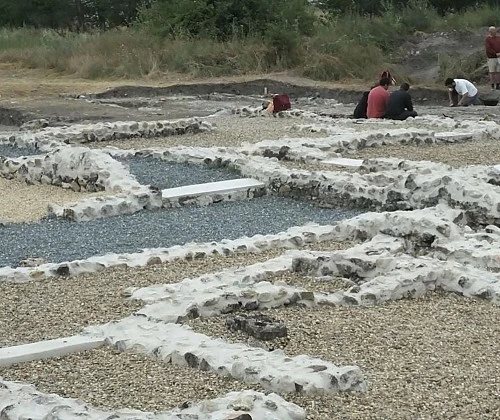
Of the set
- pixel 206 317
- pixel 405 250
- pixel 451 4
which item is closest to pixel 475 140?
pixel 405 250

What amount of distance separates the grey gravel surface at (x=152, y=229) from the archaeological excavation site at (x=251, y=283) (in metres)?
0.03

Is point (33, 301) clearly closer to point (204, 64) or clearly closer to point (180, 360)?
point (180, 360)

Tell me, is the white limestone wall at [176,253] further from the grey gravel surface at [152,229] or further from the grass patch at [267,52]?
the grass patch at [267,52]

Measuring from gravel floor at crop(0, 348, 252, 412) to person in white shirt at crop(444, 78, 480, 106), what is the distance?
16416 millimetres

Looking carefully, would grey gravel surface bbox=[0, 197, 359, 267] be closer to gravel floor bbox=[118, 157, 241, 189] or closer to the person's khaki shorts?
gravel floor bbox=[118, 157, 241, 189]

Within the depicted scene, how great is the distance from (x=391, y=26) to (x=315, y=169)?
1903 cm

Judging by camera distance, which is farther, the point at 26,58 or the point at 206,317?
the point at 26,58

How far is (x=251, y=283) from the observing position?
6.55m

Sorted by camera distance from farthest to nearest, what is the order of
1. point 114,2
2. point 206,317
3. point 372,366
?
point 114,2 → point 206,317 → point 372,366

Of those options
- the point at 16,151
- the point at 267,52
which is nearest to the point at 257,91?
the point at 267,52

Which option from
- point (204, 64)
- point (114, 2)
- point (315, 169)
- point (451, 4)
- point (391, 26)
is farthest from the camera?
point (114, 2)

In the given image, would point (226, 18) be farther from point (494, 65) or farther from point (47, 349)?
point (47, 349)

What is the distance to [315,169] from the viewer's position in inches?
459

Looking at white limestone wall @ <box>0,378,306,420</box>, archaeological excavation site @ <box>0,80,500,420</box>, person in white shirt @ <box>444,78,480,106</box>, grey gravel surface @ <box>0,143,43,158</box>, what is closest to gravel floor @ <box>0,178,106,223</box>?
archaeological excavation site @ <box>0,80,500,420</box>
